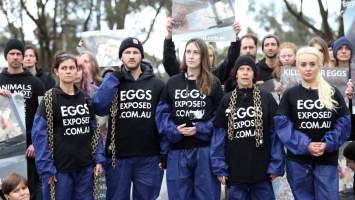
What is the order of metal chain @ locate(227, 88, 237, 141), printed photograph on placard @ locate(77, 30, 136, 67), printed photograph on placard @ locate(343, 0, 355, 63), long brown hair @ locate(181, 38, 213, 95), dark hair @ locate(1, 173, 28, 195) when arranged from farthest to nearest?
printed photograph on placard @ locate(77, 30, 136, 67), printed photograph on placard @ locate(343, 0, 355, 63), long brown hair @ locate(181, 38, 213, 95), metal chain @ locate(227, 88, 237, 141), dark hair @ locate(1, 173, 28, 195)

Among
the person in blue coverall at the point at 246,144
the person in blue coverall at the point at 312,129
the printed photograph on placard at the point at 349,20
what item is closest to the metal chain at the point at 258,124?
the person in blue coverall at the point at 246,144

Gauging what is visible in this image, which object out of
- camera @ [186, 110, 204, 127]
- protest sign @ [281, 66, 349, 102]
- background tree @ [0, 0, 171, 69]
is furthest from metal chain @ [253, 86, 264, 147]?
background tree @ [0, 0, 171, 69]

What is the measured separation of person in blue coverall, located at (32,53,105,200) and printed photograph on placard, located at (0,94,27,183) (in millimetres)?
965

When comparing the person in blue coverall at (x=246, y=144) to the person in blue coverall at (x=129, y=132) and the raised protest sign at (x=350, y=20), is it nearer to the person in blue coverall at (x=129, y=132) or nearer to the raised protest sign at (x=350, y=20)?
the person in blue coverall at (x=129, y=132)

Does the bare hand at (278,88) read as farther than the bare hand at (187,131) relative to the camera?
Yes

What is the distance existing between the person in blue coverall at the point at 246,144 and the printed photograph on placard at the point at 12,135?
2.45 meters

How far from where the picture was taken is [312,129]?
5.72 meters

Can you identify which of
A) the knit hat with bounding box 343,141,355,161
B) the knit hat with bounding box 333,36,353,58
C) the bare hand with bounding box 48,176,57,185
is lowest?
the bare hand with bounding box 48,176,57,185

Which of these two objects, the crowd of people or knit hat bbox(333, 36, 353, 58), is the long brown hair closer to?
the crowd of people

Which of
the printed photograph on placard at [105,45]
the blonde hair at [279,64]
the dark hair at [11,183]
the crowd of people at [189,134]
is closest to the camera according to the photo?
the dark hair at [11,183]

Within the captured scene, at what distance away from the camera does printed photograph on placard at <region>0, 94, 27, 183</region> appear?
668 centimetres

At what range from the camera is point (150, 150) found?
6.21 m

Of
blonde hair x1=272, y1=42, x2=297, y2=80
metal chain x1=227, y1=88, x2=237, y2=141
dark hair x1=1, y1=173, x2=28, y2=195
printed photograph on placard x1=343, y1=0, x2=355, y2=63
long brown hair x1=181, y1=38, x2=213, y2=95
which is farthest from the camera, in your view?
blonde hair x1=272, y1=42, x2=297, y2=80

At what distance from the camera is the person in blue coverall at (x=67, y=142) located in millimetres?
5809
